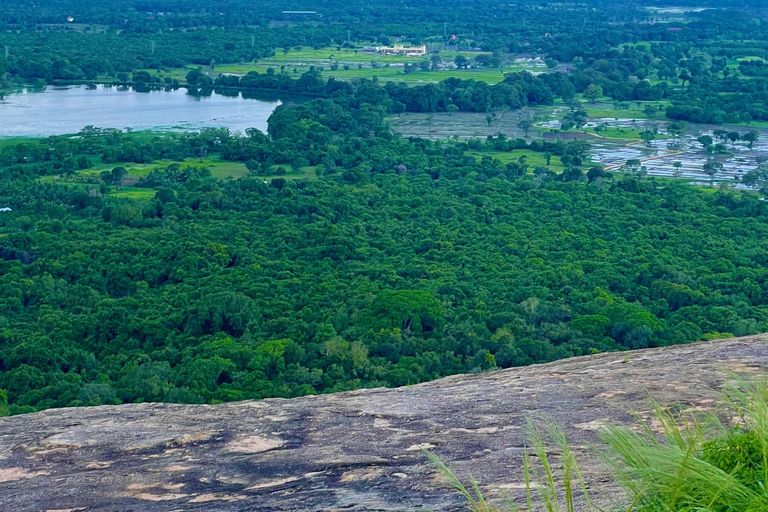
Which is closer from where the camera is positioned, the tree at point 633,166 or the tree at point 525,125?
the tree at point 633,166

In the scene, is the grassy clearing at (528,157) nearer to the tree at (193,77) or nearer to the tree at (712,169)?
the tree at (712,169)

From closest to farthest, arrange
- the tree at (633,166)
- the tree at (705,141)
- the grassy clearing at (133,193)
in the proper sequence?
the grassy clearing at (133,193) < the tree at (633,166) < the tree at (705,141)

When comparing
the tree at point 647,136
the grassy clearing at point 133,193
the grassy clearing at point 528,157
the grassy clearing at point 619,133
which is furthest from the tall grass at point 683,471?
the grassy clearing at point 619,133

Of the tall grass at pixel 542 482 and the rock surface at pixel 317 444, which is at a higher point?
the tall grass at pixel 542 482

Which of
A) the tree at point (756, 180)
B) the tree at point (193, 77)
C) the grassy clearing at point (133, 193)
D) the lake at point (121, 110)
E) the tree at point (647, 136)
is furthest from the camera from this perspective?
the tree at point (193, 77)

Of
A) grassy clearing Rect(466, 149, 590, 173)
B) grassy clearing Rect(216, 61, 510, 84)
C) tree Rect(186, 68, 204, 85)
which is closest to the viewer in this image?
grassy clearing Rect(466, 149, 590, 173)

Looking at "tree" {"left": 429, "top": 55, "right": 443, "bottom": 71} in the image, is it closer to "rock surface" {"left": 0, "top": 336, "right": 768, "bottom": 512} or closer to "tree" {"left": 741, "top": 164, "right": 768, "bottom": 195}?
"tree" {"left": 741, "top": 164, "right": 768, "bottom": 195}

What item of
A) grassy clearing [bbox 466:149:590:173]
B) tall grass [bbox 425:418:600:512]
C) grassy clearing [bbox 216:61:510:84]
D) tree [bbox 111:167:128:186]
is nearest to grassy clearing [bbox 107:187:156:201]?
tree [bbox 111:167:128:186]

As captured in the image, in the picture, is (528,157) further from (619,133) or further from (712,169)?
(619,133)
